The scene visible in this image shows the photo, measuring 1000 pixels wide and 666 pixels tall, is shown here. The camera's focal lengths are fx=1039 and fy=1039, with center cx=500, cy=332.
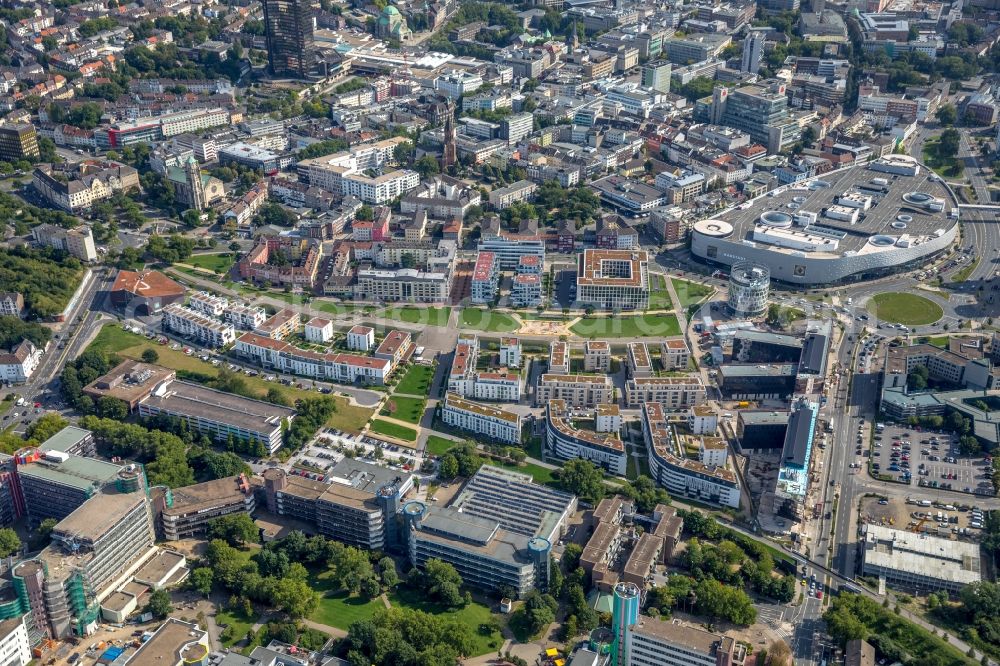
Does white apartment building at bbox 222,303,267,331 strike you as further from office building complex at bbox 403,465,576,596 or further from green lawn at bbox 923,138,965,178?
green lawn at bbox 923,138,965,178

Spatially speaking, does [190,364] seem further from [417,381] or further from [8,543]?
[8,543]

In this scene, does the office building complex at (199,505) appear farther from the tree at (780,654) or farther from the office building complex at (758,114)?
the office building complex at (758,114)

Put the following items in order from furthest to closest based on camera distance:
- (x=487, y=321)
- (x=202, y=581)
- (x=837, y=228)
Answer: (x=837, y=228), (x=487, y=321), (x=202, y=581)

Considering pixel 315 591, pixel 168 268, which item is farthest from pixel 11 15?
pixel 315 591

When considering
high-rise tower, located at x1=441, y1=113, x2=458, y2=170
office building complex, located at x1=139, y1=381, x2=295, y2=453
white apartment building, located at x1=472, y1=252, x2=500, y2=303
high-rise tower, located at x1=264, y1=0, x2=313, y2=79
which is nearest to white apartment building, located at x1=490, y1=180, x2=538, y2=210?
high-rise tower, located at x1=441, y1=113, x2=458, y2=170

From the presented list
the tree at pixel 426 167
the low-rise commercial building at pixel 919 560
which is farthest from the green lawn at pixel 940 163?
the low-rise commercial building at pixel 919 560

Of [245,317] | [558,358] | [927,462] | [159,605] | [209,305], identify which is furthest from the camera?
[209,305]

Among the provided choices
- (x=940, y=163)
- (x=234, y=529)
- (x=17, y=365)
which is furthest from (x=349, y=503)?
(x=940, y=163)
